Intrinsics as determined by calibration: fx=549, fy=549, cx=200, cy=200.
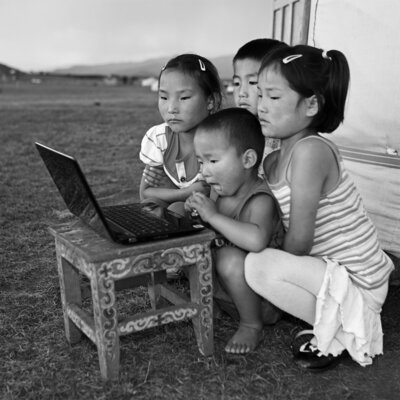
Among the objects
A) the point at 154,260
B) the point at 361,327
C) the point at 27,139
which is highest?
the point at 154,260

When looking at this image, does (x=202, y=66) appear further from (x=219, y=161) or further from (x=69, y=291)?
(x=69, y=291)

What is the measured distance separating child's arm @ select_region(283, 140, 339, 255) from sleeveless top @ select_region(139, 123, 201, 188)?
2.58 ft

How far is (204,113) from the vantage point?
262cm

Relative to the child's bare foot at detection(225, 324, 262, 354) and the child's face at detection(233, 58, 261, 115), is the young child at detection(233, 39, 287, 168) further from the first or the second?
the child's bare foot at detection(225, 324, 262, 354)

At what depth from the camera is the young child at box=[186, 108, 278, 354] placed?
2.08 meters

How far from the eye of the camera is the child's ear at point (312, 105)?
2.02m

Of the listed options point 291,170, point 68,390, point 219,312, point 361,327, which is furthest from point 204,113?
point 68,390

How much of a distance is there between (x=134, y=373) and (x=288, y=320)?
80 cm

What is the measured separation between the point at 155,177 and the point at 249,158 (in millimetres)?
814

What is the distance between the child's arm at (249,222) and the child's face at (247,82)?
2.17 ft

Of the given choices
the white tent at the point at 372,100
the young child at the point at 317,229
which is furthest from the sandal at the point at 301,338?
the white tent at the point at 372,100

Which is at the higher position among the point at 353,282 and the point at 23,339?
the point at 353,282

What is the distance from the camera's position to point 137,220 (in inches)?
81.4

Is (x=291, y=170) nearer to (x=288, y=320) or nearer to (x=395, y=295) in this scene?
(x=288, y=320)
